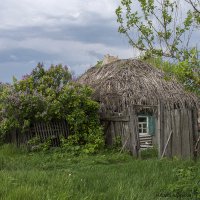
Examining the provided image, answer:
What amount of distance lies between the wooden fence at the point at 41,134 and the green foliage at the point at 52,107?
0.26m

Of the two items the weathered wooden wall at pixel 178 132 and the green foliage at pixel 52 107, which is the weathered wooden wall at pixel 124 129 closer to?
the green foliage at pixel 52 107

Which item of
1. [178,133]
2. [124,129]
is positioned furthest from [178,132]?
[124,129]

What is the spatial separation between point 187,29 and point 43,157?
704cm

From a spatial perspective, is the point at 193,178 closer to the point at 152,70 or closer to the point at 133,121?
the point at 133,121

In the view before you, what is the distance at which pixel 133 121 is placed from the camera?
1542cm

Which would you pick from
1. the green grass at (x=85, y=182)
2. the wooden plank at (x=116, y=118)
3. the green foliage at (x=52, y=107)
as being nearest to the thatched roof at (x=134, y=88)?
the wooden plank at (x=116, y=118)

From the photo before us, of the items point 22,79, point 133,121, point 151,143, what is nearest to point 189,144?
point 133,121

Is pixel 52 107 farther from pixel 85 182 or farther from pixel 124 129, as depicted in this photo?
pixel 85 182

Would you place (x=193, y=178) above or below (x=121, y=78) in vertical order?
below

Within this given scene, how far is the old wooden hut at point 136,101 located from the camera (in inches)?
549

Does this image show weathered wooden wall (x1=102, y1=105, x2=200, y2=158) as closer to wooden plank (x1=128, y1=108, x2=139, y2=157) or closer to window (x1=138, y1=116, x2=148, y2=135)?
wooden plank (x1=128, y1=108, x2=139, y2=157)

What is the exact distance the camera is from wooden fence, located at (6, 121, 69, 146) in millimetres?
16625

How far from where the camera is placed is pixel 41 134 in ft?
54.5

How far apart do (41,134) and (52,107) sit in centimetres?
129
